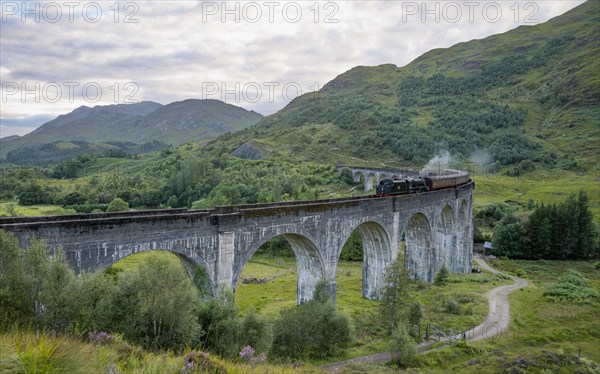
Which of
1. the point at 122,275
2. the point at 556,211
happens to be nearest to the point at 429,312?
the point at 122,275

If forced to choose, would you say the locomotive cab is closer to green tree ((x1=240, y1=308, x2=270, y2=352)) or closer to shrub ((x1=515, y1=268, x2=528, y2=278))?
green tree ((x1=240, y1=308, x2=270, y2=352))

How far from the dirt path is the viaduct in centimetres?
657

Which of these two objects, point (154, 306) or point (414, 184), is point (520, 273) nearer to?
point (414, 184)

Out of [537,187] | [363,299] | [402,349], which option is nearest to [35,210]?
[363,299]

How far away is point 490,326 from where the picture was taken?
3169cm

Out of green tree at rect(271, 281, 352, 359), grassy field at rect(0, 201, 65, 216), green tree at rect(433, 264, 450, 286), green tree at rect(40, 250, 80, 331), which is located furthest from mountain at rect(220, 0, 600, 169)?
green tree at rect(40, 250, 80, 331)

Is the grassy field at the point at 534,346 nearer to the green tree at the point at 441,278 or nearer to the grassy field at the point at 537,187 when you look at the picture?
the green tree at the point at 441,278

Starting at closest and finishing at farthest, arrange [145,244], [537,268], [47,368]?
[47,368], [145,244], [537,268]

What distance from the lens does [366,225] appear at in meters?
A: 35.2

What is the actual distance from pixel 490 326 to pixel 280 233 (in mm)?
18978

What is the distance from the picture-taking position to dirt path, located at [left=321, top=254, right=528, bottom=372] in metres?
23.7

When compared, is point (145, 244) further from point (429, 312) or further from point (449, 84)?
point (449, 84)

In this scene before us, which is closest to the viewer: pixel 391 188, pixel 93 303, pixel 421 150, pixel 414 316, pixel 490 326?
pixel 93 303

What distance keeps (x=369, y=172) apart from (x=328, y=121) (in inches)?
3575
